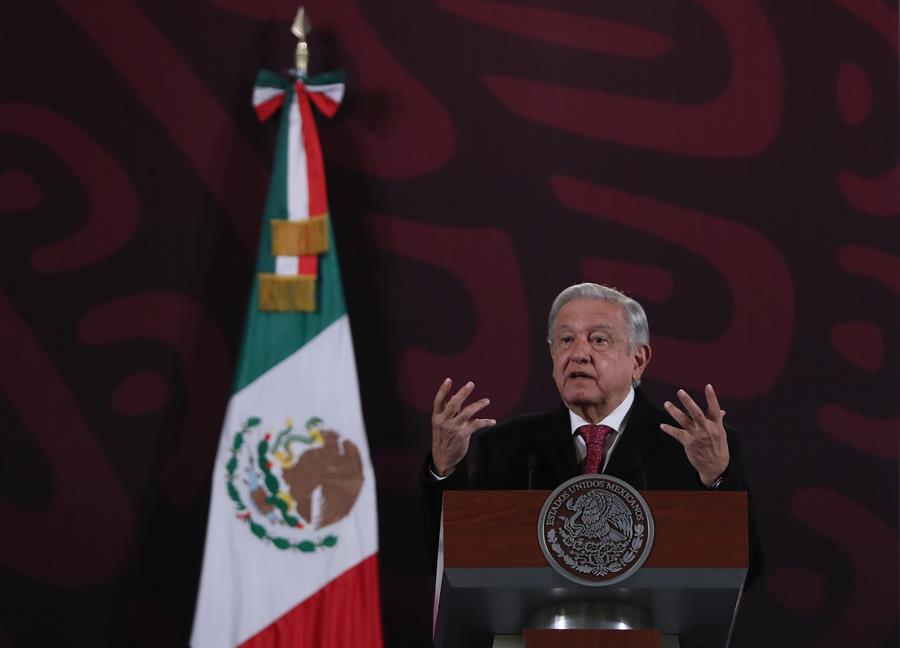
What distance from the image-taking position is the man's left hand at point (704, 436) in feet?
7.93

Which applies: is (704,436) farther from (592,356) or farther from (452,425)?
(592,356)

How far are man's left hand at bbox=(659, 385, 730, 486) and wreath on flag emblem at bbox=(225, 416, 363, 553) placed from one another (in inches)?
91.4

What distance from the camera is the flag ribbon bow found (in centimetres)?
481

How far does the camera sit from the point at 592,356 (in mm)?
3062

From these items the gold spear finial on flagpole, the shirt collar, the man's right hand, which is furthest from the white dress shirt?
the gold spear finial on flagpole

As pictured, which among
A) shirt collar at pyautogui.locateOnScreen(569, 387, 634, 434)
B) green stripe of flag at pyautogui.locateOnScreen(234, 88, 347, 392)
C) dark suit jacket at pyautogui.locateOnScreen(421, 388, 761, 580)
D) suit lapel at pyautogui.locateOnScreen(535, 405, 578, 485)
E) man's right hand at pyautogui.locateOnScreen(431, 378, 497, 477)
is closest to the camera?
man's right hand at pyautogui.locateOnScreen(431, 378, 497, 477)

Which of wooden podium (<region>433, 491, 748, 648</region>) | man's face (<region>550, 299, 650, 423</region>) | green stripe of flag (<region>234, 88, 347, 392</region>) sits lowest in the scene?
wooden podium (<region>433, 491, 748, 648</region>)

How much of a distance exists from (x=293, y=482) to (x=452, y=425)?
7.01 feet

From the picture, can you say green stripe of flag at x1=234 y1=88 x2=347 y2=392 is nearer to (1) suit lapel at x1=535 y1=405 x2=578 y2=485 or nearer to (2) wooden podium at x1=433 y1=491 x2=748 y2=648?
(1) suit lapel at x1=535 y1=405 x2=578 y2=485

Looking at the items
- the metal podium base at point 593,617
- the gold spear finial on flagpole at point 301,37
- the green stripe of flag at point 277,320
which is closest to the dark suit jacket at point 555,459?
the metal podium base at point 593,617

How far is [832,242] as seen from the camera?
5070 millimetres

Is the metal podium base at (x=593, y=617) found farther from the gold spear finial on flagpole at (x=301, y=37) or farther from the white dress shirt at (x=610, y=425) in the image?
the gold spear finial on flagpole at (x=301, y=37)

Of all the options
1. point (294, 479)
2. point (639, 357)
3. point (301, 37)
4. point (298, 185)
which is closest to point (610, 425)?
Result: point (639, 357)

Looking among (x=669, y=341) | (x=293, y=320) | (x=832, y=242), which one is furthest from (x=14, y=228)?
(x=832, y=242)
